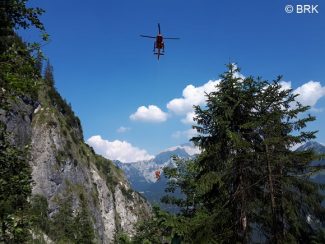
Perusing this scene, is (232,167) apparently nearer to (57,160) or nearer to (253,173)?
(253,173)

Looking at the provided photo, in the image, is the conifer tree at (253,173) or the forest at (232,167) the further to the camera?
the conifer tree at (253,173)

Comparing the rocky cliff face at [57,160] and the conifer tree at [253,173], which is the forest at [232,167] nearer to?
the conifer tree at [253,173]

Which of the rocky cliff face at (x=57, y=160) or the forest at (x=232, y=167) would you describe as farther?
the rocky cliff face at (x=57, y=160)

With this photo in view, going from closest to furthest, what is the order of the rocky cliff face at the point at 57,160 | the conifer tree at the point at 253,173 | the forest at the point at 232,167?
the forest at the point at 232,167 < the conifer tree at the point at 253,173 < the rocky cliff face at the point at 57,160

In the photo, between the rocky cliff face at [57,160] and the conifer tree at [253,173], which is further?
the rocky cliff face at [57,160]

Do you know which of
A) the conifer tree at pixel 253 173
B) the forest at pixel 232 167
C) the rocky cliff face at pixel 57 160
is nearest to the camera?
the forest at pixel 232 167

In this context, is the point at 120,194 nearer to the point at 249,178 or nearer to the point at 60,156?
the point at 60,156

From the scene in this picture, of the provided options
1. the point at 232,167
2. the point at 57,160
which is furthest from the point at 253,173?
the point at 57,160

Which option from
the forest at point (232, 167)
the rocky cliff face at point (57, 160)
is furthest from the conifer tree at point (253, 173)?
the rocky cliff face at point (57, 160)

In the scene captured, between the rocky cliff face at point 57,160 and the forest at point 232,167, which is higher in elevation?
the rocky cliff face at point 57,160

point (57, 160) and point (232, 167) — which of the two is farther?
point (57, 160)

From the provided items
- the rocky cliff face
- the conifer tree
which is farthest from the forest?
the rocky cliff face
